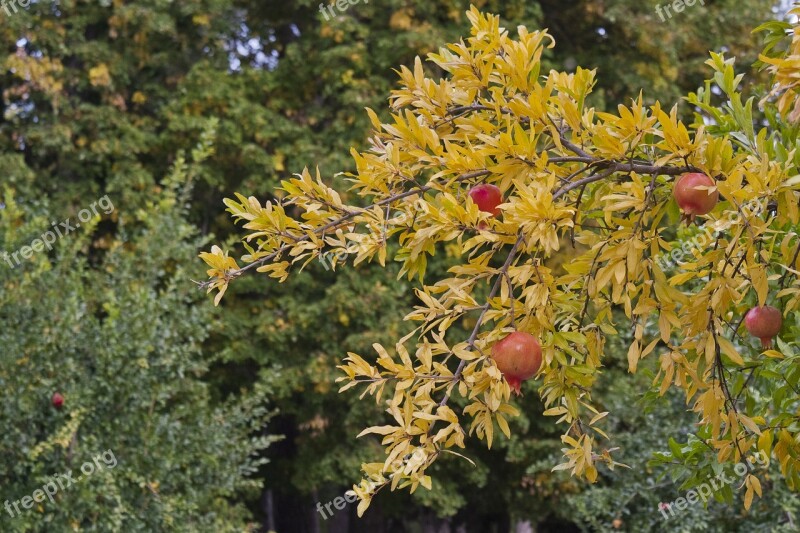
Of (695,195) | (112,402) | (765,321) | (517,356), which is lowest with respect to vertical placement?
(112,402)

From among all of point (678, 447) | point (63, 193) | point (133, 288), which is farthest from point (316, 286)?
point (678, 447)

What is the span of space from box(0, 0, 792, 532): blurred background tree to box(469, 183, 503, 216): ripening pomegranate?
26.2 feet

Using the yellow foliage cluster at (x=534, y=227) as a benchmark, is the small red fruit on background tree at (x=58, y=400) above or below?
below

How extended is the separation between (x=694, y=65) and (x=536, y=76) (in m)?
10.7

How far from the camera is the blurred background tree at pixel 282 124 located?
37.4ft

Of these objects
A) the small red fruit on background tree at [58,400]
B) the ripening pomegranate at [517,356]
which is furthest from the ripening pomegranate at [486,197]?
the small red fruit on background tree at [58,400]

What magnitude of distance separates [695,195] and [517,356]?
1.89 ft

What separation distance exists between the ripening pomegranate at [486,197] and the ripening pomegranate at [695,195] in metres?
0.47

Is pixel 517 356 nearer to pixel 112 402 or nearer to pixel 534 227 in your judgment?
pixel 534 227

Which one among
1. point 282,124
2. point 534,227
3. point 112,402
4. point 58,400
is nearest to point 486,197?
point 534,227

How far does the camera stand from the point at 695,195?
2.53 metres

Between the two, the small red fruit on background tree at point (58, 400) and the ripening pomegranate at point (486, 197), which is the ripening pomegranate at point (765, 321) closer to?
the ripening pomegranate at point (486, 197)

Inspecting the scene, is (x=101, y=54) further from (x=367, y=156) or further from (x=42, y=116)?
(x=367, y=156)

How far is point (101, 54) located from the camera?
11961mm
